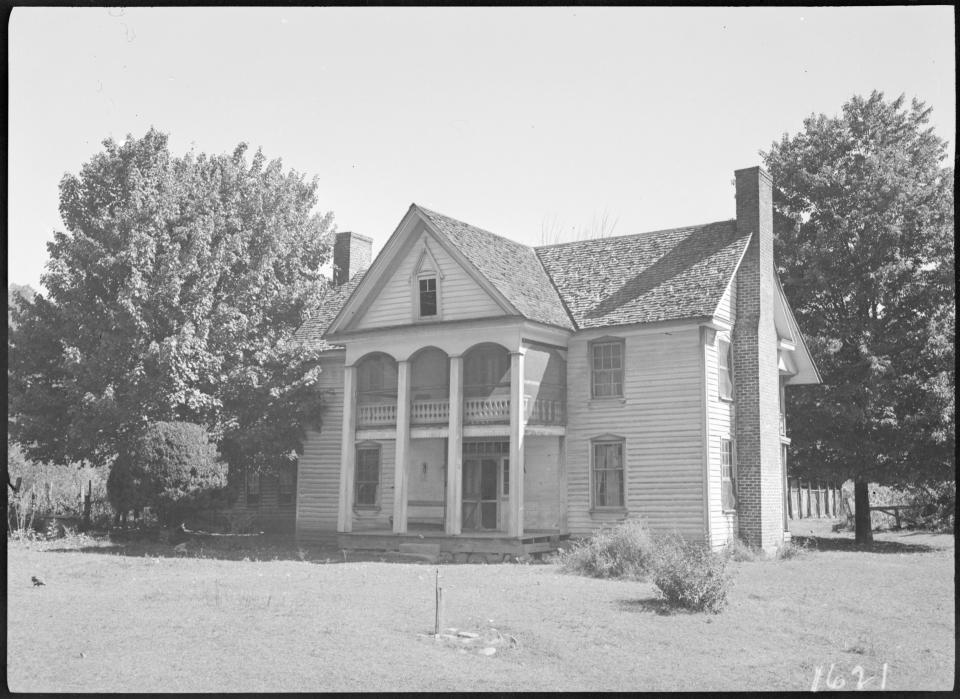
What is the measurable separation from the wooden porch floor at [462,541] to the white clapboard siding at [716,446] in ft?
13.4

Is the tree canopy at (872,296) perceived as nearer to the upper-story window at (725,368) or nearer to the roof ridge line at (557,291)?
the upper-story window at (725,368)

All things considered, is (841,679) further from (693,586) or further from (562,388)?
(562,388)

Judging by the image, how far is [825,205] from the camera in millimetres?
32156

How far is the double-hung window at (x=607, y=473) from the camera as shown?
26453 millimetres

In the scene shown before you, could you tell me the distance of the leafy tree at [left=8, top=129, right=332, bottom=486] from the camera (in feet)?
86.4

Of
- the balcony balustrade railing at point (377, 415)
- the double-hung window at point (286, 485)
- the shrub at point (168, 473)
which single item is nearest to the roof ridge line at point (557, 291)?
the balcony balustrade railing at point (377, 415)

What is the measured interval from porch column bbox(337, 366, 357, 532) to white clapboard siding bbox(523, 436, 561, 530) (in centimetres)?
495

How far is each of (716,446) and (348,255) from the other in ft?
53.0

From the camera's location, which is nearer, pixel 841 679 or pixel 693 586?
pixel 841 679

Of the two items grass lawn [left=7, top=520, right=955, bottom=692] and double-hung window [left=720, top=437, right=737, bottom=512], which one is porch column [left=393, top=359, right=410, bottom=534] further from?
double-hung window [left=720, top=437, right=737, bottom=512]

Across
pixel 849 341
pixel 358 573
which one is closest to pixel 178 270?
pixel 358 573

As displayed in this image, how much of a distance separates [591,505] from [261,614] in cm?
1339

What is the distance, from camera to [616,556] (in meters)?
21.7

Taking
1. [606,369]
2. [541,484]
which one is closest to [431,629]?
[541,484]
